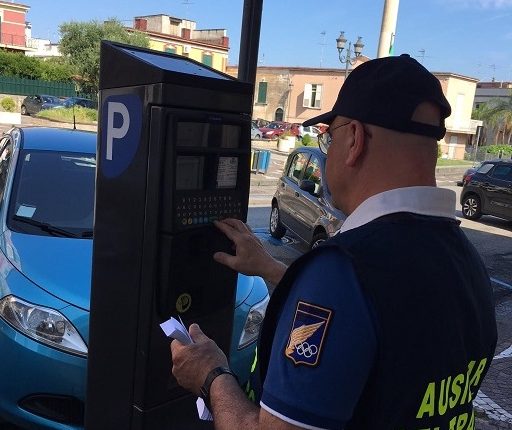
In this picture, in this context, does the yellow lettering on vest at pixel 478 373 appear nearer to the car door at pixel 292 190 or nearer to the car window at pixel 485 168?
the car door at pixel 292 190

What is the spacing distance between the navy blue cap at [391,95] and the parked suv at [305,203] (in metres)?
5.30

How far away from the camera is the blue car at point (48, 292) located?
2645mm

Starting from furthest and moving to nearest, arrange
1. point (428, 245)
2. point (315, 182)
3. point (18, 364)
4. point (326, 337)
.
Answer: point (315, 182), point (18, 364), point (428, 245), point (326, 337)

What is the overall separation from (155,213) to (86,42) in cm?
3774

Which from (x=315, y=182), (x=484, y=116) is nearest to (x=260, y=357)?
(x=315, y=182)

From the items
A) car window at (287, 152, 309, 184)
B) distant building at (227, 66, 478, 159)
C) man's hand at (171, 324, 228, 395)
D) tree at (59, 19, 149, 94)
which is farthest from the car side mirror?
distant building at (227, 66, 478, 159)

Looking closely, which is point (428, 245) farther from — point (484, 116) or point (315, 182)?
point (484, 116)

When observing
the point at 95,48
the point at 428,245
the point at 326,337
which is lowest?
the point at 326,337

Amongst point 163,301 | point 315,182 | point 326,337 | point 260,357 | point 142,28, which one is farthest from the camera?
point 142,28

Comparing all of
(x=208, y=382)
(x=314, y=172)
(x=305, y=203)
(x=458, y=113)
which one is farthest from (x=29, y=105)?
(x=458, y=113)

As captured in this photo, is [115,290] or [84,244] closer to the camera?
[115,290]

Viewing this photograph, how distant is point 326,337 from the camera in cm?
106

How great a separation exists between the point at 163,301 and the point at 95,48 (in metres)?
37.6

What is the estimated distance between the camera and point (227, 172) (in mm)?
1906
